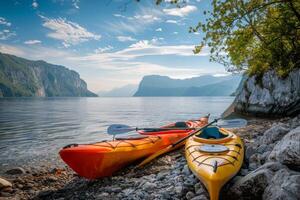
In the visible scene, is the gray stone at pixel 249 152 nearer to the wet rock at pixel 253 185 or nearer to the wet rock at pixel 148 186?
the wet rock at pixel 253 185

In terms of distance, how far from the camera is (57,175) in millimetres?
11609

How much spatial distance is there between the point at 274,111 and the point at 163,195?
17.4 metres

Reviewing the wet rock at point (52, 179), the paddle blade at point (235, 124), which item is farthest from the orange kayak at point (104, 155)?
the paddle blade at point (235, 124)

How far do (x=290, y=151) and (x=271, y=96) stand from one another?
58.8 feet

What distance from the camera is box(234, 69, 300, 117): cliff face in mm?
19594

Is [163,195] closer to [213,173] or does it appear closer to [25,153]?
[213,173]

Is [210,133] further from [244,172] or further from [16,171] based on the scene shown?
[16,171]

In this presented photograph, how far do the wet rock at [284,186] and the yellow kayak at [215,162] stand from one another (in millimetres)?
1193

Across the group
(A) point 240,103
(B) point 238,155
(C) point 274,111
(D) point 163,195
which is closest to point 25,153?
(D) point 163,195

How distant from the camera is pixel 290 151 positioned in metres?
5.69

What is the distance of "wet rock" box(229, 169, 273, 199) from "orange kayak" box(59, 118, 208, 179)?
4.91 meters

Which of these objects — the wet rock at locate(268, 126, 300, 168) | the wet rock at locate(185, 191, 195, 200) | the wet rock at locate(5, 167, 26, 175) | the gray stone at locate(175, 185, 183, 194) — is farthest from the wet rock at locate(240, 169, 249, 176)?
the wet rock at locate(5, 167, 26, 175)

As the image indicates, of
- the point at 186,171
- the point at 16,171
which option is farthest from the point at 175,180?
the point at 16,171

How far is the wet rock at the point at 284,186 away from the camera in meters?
4.78
